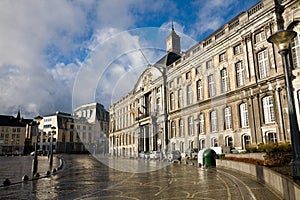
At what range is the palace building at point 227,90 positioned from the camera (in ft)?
91.8

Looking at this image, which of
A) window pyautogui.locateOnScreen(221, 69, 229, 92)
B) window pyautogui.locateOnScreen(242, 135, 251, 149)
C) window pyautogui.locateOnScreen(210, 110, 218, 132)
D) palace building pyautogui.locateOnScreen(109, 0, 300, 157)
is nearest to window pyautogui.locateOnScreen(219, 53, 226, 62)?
palace building pyautogui.locateOnScreen(109, 0, 300, 157)

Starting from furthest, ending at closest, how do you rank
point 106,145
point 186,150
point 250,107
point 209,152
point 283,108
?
point 106,145, point 186,150, point 250,107, point 283,108, point 209,152

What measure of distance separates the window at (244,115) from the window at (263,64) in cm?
462

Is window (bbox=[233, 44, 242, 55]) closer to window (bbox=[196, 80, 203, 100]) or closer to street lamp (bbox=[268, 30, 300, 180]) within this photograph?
window (bbox=[196, 80, 203, 100])

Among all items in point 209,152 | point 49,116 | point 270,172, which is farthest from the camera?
point 49,116

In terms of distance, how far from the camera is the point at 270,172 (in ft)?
34.1

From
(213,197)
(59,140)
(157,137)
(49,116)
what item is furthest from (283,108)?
(49,116)

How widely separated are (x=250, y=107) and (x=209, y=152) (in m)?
10.4

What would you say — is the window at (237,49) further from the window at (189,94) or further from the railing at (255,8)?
the window at (189,94)

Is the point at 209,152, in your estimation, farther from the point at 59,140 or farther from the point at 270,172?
the point at 59,140

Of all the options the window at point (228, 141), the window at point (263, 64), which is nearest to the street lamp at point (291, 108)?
the window at point (263, 64)

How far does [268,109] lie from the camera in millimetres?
29328

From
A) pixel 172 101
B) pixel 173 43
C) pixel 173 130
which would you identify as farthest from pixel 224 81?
pixel 173 43

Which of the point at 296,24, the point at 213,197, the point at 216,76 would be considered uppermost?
the point at 296,24
